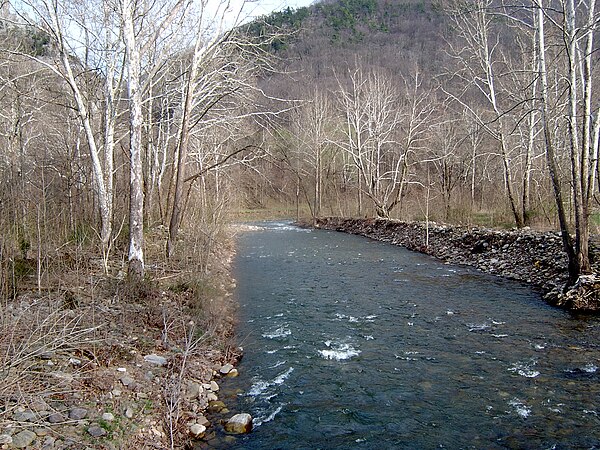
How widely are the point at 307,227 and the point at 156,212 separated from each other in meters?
17.0

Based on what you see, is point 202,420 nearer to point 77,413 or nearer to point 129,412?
point 129,412

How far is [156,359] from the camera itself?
5.90 metres

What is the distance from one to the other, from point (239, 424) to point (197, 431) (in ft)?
1.47

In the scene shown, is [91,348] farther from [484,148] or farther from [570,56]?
[484,148]

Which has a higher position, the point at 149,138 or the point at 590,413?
the point at 149,138

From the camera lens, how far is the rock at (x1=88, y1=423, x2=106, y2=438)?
3.91m

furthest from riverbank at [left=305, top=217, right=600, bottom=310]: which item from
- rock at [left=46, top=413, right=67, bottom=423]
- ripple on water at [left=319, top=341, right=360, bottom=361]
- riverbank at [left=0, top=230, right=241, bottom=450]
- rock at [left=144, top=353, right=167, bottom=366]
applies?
rock at [left=46, top=413, right=67, bottom=423]

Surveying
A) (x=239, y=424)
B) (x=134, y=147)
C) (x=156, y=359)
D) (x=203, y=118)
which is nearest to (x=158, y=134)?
(x=203, y=118)

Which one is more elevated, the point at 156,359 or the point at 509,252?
the point at 509,252

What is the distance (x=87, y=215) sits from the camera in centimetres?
1148

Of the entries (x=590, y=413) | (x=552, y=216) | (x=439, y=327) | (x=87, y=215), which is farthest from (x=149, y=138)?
(x=552, y=216)

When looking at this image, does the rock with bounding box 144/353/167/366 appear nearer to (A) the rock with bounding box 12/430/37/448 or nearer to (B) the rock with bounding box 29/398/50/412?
(B) the rock with bounding box 29/398/50/412

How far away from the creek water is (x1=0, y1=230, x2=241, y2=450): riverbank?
596 mm

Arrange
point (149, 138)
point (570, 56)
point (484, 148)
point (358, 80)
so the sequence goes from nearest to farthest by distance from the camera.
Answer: point (570, 56) → point (149, 138) → point (358, 80) → point (484, 148)
